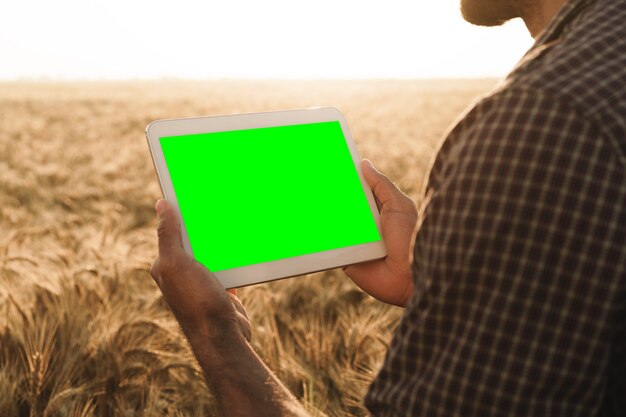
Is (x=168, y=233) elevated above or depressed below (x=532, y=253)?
above

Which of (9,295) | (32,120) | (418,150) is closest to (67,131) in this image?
(32,120)

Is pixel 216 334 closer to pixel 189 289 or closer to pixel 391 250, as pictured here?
pixel 189 289

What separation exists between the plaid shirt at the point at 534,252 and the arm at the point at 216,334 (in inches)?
13.6

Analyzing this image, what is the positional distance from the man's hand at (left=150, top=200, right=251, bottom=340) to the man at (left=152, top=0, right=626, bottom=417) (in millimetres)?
452

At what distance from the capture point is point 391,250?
1529 millimetres

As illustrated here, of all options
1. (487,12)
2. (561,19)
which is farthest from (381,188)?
(561,19)

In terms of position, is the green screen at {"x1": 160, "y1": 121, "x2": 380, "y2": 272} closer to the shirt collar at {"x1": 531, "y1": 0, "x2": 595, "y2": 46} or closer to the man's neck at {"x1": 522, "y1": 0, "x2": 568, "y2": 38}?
the man's neck at {"x1": 522, "y1": 0, "x2": 568, "y2": 38}

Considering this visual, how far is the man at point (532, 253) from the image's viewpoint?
0.74 meters

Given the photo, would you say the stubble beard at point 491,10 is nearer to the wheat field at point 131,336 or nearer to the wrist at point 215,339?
the wrist at point 215,339

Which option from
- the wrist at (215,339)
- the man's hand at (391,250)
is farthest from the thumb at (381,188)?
the wrist at (215,339)

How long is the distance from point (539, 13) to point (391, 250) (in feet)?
2.12

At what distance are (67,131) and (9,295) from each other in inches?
431

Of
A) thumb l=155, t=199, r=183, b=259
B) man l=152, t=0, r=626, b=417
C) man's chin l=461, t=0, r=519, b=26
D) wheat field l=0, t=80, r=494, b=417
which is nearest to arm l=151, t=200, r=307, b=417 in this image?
thumb l=155, t=199, r=183, b=259

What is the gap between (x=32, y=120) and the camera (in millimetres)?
14586
